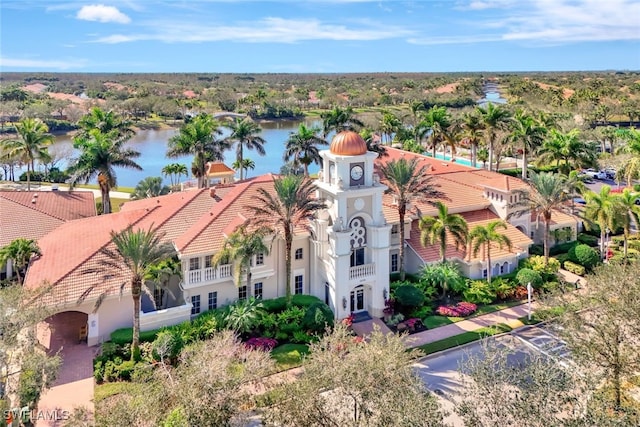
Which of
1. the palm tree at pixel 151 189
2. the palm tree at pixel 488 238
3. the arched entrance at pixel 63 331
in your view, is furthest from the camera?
the palm tree at pixel 151 189

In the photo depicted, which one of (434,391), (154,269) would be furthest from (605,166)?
(154,269)

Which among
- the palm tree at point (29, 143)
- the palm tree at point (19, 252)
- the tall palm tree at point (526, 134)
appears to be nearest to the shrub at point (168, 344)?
the palm tree at point (19, 252)

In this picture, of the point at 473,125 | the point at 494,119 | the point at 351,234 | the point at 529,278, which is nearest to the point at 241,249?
the point at 351,234

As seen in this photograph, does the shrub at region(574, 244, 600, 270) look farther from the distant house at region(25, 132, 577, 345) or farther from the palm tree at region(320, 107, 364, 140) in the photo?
the palm tree at region(320, 107, 364, 140)

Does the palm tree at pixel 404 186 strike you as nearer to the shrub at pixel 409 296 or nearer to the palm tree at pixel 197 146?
the shrub at pixel 409 296

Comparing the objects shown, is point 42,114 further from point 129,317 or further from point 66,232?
point 129,317
